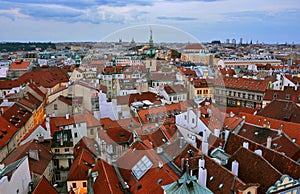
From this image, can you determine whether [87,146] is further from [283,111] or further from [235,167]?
[283,111]

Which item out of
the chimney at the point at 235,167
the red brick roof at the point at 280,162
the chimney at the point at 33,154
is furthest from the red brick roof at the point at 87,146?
the red brick roof at the point at 280,162

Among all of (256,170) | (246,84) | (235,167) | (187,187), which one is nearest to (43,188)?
(187,187)

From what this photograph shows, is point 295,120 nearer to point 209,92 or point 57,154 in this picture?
point 209,92

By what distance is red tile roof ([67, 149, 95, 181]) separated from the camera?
14.3 meters

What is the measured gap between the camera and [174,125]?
15828 millimetres

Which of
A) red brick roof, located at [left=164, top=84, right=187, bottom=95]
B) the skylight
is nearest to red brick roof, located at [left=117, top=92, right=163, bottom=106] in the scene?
red brick roof, located at [left=164, top=84, right=187, bottom=95]

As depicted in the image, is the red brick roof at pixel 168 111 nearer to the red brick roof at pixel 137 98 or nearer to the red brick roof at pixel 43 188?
the red brick roof at pixel 137 98

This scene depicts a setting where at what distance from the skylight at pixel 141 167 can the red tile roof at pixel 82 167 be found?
11.8 ft

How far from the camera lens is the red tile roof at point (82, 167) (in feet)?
46.8

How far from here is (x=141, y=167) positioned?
11.8 metres

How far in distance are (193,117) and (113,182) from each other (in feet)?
22.8

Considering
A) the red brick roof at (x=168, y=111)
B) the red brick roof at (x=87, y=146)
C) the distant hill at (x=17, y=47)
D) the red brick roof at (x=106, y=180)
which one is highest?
the distant hill at (x=17, y=47)

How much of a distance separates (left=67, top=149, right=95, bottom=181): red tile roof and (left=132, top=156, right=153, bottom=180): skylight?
360cm

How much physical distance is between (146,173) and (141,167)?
0.39 m
